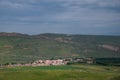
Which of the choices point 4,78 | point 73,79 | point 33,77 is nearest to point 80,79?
point 73,79

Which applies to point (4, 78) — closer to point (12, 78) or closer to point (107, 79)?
point (12, 78)

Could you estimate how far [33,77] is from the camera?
116m

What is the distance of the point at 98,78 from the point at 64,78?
1318cm

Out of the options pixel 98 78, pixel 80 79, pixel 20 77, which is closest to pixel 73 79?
pixel 80 79

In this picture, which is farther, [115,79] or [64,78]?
[64,78]

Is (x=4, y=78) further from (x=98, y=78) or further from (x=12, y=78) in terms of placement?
(x=98, y=78)

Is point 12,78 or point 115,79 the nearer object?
point 115,79

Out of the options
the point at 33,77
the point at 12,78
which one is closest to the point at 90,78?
the point at 33,77

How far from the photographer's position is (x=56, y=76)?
118 m

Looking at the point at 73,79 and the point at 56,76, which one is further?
the point at 56,76

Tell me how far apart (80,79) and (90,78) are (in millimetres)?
6421

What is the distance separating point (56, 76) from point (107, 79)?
2118cm

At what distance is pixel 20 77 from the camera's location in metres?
115

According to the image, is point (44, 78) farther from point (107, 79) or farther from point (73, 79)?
point (107, 79)
